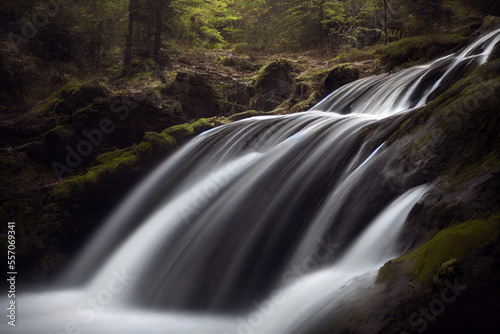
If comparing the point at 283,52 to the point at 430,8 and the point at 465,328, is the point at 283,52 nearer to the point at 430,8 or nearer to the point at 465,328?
the point at 430,8

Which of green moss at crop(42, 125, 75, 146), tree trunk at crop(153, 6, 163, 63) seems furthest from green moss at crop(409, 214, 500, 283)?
tree trunk at crop(153, 6, 163, 63)

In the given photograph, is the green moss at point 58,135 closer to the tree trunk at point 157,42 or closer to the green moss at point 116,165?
the green moss at point 116,165

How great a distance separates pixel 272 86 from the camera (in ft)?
42.1

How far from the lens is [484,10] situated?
36.9 feet

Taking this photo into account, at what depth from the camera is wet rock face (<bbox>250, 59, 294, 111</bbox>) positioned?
1252cm

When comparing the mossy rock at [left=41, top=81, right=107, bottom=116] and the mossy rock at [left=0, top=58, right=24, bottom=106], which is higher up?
the mossy rock at [left=0, top=58, right=24, bottom=106]

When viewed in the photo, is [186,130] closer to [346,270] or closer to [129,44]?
[346,270]

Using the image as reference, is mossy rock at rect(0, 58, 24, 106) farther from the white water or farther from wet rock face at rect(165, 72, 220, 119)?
the white water

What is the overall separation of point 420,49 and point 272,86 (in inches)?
193

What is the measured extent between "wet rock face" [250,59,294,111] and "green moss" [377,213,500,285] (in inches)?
395

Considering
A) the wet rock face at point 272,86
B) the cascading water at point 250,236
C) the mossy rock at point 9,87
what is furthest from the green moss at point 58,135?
the wet rock face at point 272,86

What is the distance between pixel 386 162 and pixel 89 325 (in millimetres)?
4143

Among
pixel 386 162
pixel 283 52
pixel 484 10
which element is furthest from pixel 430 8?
pixel 386 162

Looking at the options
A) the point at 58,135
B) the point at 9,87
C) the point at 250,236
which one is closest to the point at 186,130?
the point at 58,135
